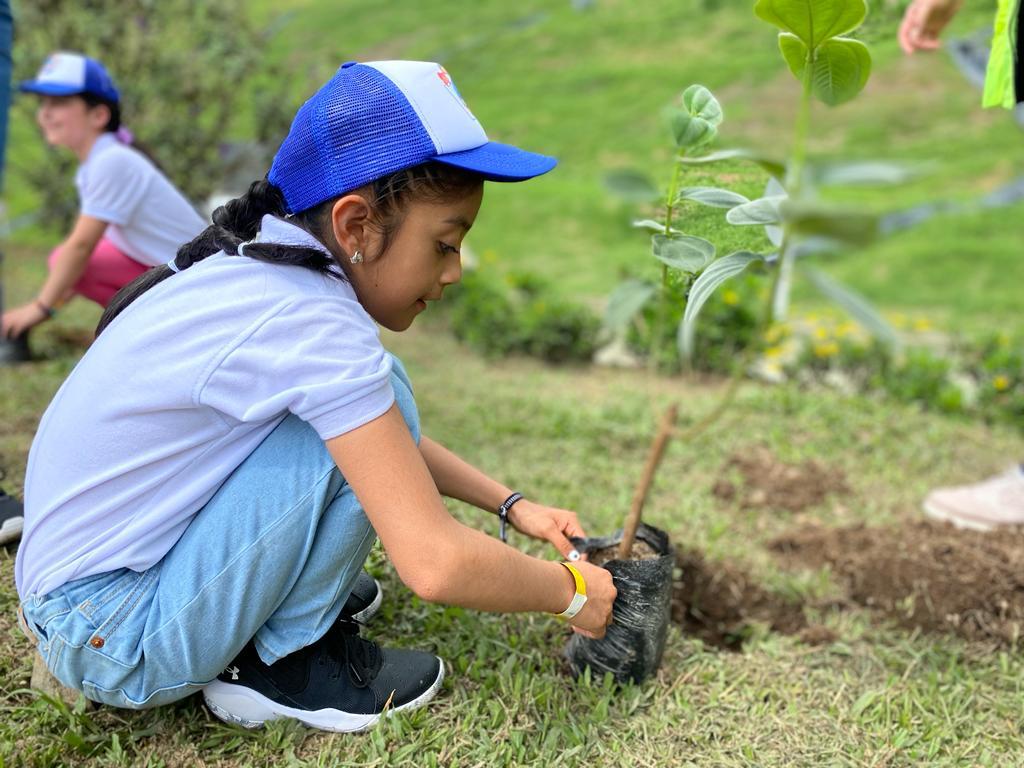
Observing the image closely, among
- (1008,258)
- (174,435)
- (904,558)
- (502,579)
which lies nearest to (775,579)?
(904,558)

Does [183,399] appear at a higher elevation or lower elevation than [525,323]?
higher

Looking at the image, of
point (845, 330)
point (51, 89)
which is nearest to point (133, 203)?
point (51, 89)

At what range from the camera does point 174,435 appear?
134cm

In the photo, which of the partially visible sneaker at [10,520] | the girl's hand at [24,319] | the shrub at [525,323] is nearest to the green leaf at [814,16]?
the partially visible sneaker at [10,520]

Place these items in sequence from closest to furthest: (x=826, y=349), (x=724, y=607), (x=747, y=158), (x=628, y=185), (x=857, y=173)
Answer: (x=857, y=173) → (x=628, y=185) → (x=747, y=158) → (x=724, y=607) → (x=826, y=349)

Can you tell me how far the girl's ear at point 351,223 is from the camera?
1311 millimetres

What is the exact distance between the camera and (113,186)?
3113 millimetres

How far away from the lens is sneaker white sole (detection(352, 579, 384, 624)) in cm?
183

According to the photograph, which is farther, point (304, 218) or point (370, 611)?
point (370, 611)

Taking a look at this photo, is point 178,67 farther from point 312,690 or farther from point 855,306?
point 855,306

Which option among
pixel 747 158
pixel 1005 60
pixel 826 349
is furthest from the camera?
pixel 826 349

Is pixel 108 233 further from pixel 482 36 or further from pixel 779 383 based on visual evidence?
pixel 482 36

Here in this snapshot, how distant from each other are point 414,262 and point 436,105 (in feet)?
0.74

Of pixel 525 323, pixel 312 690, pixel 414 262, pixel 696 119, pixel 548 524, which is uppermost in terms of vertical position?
pixel 696 119
